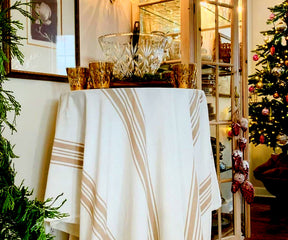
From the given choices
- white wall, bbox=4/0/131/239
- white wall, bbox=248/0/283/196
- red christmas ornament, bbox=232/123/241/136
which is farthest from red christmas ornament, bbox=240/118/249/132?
white wall, bbox=248/0/283/196

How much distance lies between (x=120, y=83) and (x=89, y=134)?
288 millimetres

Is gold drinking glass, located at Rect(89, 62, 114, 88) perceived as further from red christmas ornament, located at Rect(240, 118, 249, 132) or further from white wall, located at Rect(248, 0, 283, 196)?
white wall, located at Rect(248, 0, 283, 196)

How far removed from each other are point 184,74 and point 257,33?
10.5 feet

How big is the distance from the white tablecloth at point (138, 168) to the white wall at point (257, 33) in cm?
317

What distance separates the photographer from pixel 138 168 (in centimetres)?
126

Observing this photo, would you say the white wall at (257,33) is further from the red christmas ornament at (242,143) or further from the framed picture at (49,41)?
the framed picture at (49,41)

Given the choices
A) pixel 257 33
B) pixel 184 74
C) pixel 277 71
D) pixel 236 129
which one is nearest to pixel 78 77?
pixel 184 74

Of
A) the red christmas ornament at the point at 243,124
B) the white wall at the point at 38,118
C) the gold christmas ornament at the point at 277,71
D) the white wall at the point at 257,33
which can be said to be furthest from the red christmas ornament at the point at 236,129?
the white wall at the point at 257,33

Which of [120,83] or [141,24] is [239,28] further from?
[120,83]

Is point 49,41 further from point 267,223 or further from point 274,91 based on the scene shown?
point 274,91

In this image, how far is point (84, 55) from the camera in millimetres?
1811

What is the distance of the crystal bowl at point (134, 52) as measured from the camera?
1.56 m

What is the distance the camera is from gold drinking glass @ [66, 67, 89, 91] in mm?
1493

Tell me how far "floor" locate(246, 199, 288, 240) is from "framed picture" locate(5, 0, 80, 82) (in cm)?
198
